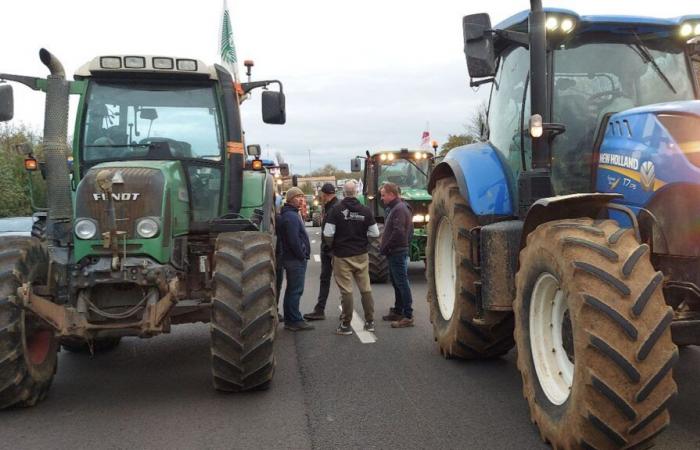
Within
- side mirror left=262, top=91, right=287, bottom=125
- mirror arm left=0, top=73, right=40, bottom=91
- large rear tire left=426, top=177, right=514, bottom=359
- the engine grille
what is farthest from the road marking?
mirror arm left=0, top=73, right=40, bottom=91

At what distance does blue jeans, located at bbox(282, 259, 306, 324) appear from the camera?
816 cm

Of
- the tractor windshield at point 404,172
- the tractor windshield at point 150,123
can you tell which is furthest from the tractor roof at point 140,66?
the tractor windshield at point 404,172

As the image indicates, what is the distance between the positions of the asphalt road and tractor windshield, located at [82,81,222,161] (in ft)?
6.81

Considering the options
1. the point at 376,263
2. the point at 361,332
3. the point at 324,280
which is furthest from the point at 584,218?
the point at 376,263

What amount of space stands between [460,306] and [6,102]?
4219 mm

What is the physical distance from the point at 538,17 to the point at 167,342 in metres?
5.28

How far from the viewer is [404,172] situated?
46.8ft

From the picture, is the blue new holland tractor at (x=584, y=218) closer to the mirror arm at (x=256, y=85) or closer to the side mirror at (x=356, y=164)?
the mirror arm at (x=256, y=85)

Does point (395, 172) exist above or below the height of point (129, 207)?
above

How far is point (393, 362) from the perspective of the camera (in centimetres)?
615

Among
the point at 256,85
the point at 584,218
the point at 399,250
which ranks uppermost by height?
the point at 256,85

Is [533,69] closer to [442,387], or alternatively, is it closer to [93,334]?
[442,387]

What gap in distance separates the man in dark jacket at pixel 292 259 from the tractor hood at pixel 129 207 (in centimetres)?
296

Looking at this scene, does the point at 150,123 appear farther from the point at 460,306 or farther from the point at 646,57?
the point at 646,57
